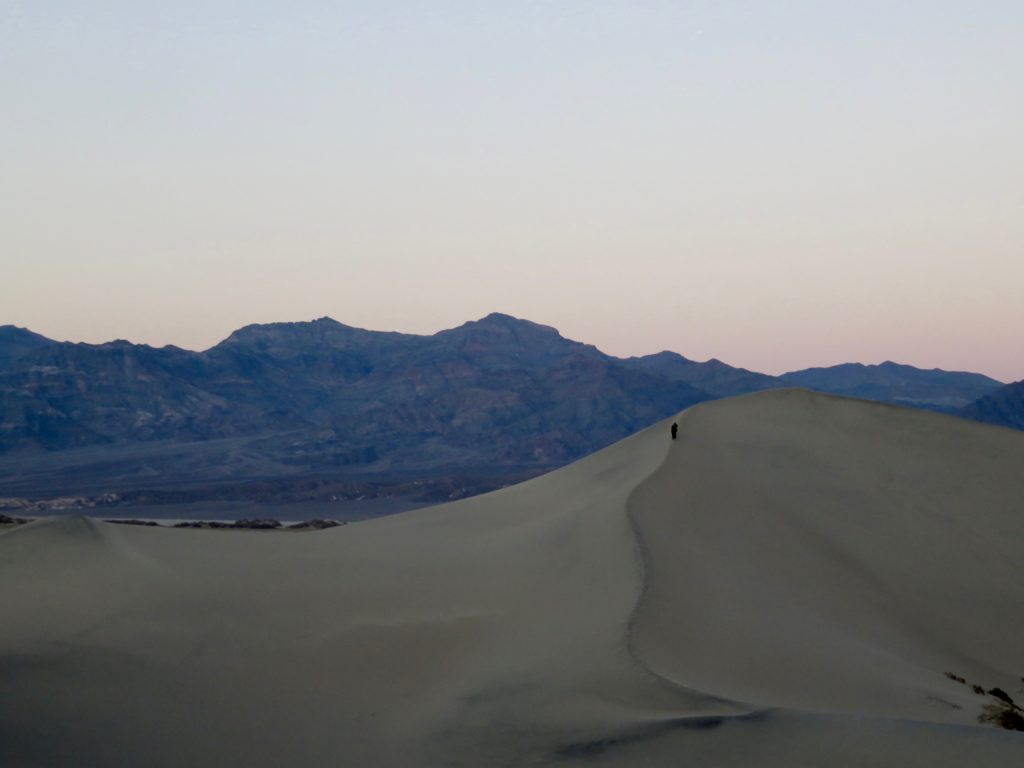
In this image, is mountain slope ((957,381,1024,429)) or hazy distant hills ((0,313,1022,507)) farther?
hazy distant hills ((0,313,1022,507))

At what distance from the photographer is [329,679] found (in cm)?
1313

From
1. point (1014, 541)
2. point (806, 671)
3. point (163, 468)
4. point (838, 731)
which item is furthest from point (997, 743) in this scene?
point (163, 468)

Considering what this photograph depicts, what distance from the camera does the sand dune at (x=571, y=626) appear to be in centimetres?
1054

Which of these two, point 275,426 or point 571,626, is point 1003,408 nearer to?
point 275,426

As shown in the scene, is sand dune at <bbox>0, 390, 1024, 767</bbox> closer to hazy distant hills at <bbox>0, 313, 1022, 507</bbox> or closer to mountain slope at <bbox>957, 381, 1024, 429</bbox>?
hazy distant hills at <bbox>0, 313, 1022, 507</bbox>

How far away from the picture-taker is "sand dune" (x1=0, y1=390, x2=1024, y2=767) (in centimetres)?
1054

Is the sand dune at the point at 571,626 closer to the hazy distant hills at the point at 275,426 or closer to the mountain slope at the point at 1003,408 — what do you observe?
the hazy distant hills at the point at 275,426

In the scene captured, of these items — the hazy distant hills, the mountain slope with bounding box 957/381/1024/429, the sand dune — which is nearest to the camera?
the sand dune

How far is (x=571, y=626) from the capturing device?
44.5 feet

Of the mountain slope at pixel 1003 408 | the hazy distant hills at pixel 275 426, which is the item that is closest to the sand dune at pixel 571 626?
the hazy distant hills at pixel 275 426

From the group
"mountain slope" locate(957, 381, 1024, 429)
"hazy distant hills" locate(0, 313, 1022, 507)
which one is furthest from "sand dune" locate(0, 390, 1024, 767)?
"mountain slope" locate(957, 381, 1024, 429)

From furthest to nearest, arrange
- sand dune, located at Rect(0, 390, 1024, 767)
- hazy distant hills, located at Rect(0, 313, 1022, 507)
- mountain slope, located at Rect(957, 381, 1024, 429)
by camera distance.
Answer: hazy distant hills, located at Rect(0, 313, 1022, 507) < mountain slope, located at Rect(957, 381, 1024, 429) < sand dune, located at Rect(0, 390, 1024, 767)

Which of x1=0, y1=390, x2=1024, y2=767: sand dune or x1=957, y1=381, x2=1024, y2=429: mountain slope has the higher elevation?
x1=957, y1=381, x2=1024, y2=429: mountain slope

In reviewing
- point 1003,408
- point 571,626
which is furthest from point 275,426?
point 571,626
